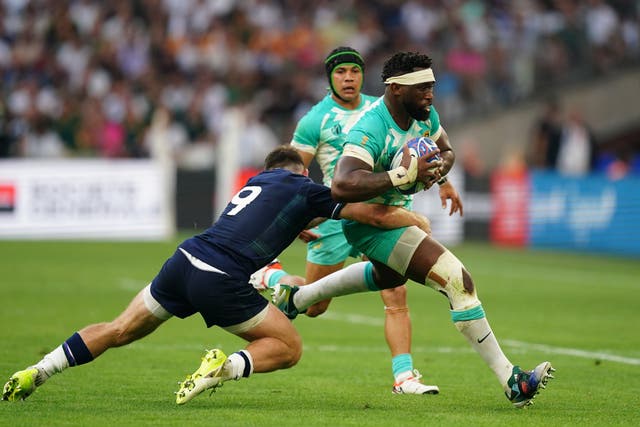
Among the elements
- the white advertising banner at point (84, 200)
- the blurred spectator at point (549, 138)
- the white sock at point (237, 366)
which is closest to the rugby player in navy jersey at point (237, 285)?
the white sock at point (237, 366)

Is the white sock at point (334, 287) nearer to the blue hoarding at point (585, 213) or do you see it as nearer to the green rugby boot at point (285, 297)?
the green rugby boot at point (285, 297)

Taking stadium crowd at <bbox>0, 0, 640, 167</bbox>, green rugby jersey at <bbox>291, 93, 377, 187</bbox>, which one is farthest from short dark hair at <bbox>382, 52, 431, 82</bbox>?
stadium crowd at <bbox>0, 0, 640, 167</bbox>

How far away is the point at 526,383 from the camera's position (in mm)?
8078

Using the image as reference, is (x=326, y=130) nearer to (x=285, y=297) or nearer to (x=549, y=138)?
(x=285, y=297)

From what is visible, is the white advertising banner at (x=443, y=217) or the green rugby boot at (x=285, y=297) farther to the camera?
the white advertising banner at (x=443, y=217)

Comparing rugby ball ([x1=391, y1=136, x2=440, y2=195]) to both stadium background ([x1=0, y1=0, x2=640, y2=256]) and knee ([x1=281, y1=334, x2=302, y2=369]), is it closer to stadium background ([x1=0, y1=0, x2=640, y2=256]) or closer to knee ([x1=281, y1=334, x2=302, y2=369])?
knee ([x1=281, y1=334, x2=302, y2=369])

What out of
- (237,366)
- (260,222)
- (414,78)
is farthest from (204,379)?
(414,78)

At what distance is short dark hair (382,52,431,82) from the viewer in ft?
27.2

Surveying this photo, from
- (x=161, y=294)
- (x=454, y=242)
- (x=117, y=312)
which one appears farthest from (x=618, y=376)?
(x=454, y=242)

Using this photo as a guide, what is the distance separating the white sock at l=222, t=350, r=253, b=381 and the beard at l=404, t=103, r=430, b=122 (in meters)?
1.95

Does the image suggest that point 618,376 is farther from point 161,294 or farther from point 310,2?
point 310,2

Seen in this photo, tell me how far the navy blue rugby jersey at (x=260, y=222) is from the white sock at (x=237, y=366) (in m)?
0.52

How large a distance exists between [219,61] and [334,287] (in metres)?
21.0

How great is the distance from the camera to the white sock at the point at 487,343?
823cm
